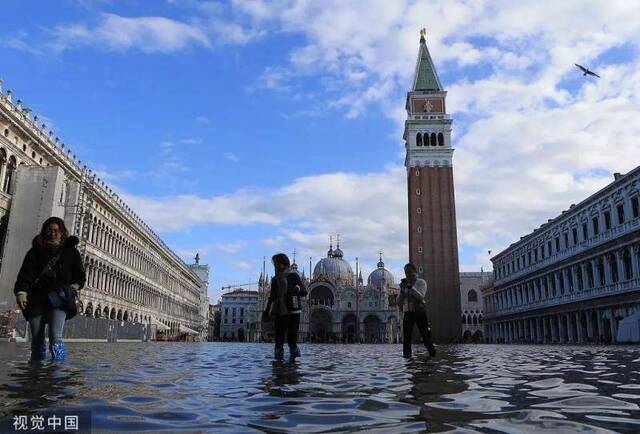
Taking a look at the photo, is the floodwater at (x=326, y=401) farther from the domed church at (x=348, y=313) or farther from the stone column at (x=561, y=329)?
the domed church at (x=348, y=313)

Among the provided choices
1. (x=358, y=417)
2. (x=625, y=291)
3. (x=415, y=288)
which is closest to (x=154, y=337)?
(x=625, y=291)

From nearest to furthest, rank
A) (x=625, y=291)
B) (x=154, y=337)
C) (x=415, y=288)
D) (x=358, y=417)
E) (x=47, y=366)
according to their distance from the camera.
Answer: (x=358, y=417) < (x=47, y=366) < (x=415, y=288) < (x=625, y=291) < (x=154, y=337)

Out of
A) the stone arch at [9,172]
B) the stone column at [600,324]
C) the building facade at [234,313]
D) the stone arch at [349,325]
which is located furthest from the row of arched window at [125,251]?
the building facade at [234,313]

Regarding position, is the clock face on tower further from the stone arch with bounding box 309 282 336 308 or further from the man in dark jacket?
the man in dark jacket

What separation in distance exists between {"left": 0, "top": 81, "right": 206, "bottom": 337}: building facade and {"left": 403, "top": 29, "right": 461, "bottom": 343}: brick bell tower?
94.5 feet

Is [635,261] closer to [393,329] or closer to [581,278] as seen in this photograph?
[581,278]

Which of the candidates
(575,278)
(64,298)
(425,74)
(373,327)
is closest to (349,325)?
(373,327)

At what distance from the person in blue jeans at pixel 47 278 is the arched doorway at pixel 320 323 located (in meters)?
75.6

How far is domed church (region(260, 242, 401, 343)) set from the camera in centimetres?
8025

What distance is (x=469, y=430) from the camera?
2803mm

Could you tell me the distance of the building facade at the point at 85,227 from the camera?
86.9 feet

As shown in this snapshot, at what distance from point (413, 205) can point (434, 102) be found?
48.9 feet

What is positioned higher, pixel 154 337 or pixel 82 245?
pixel 82 245

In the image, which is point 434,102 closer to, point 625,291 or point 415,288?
point 625,291
